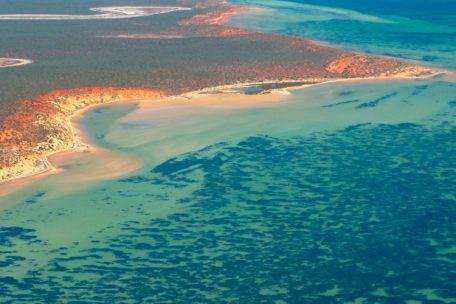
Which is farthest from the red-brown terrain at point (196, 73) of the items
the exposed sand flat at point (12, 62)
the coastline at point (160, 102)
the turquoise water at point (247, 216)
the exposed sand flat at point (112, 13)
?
the exposed sand flat at point (112, 13)

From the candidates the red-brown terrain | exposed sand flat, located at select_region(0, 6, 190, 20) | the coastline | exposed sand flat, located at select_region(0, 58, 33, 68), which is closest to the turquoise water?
the coastline

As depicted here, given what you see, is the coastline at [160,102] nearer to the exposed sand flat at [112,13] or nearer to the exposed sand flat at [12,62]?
the exposed sand flat at [12,62]

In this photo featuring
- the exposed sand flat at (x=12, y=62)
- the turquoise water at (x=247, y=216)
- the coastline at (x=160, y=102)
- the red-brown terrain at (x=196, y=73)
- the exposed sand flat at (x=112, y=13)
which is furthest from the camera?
the exposed sand flat at (x=112, y=13)

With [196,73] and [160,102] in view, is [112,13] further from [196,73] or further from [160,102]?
[160,102]

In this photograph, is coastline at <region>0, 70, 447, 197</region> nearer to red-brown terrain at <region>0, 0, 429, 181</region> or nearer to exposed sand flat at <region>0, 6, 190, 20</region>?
red-brown terrain at <region>0, 0, 429, 181</region>

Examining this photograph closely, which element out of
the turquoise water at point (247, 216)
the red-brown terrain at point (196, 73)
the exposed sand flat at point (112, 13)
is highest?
the exposed sand flat at point (112, 13)

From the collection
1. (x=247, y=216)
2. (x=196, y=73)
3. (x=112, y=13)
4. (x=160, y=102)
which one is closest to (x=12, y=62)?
(x=196, y=73)

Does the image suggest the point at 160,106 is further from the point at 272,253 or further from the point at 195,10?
the point at 195,10
